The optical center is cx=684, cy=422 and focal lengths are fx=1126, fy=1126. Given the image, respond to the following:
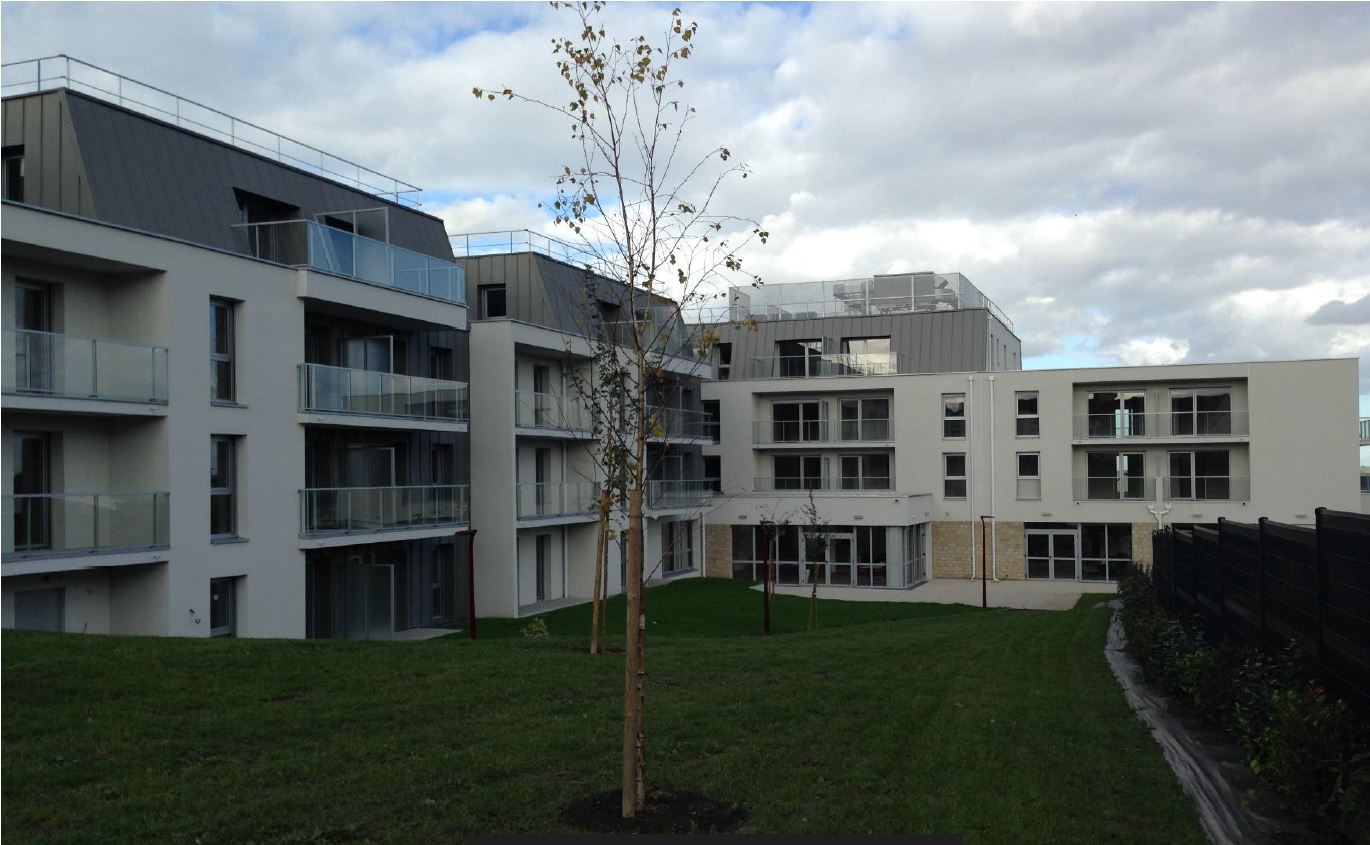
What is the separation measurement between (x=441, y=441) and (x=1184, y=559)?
18367mm

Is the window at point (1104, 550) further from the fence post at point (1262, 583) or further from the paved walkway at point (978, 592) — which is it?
the fence post at point (1262, 583)

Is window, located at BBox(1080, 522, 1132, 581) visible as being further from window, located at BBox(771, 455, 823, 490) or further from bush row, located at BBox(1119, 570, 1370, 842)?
bush row, located at BBox(1119, 570, 1370, 842)

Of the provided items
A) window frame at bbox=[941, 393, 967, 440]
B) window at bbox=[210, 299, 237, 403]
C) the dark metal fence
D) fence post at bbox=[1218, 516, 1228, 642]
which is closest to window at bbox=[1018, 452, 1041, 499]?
window frame at bbox=[941, 393, 967, 440]

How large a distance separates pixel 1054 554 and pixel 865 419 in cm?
845

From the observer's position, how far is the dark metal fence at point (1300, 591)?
23.4 feet

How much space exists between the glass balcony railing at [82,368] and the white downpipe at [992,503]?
29.5m

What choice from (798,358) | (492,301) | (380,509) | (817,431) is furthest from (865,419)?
(380,509)

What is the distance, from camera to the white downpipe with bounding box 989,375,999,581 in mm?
40375

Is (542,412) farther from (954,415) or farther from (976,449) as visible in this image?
(976,449)

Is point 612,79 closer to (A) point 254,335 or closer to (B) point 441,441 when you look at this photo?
(A) point 254,335

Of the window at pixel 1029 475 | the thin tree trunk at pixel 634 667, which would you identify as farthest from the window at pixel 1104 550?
the thin tree trunk at pixel 634 667

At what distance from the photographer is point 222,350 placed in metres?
20.6

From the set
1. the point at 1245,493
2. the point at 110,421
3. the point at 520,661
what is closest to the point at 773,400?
the point at 1245,493

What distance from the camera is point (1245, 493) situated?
38.0 meters
